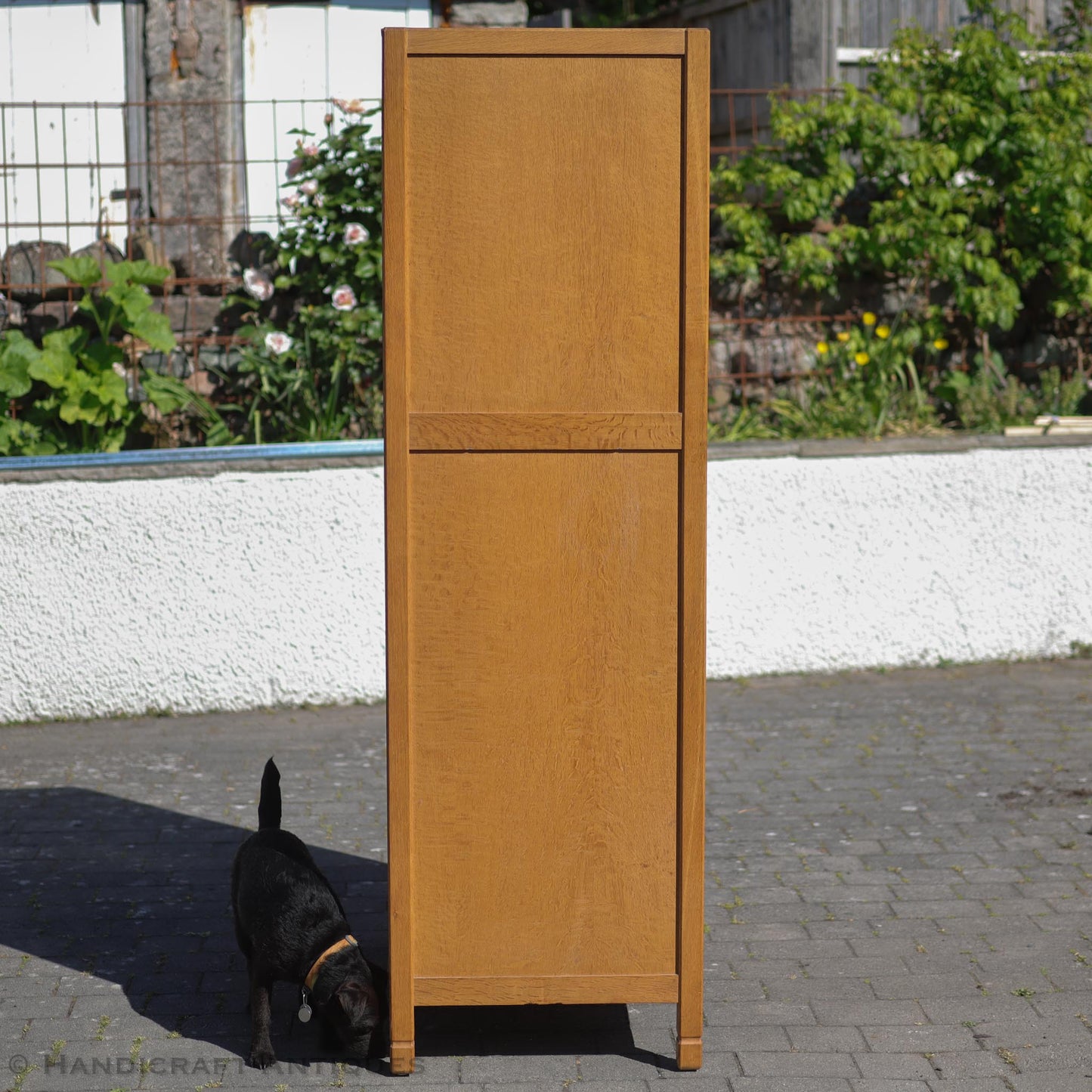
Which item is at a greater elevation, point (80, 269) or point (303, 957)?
point (80, 269)

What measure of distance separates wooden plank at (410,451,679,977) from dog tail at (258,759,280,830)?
0.62m

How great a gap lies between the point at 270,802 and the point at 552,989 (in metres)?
0.96

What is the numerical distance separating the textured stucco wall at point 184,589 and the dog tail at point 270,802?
305 cm

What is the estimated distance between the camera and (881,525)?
24.1ft

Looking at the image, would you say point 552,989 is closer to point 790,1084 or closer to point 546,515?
point 790,1084

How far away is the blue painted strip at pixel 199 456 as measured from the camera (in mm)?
6738

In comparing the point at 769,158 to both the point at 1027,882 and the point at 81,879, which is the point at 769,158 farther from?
the point at 81,879

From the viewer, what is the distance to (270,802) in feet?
12.6

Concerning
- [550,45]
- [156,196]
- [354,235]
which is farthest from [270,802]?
[156,196]

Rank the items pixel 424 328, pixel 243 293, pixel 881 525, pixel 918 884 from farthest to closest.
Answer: pixel 243 293, pixel 881 525, pixel 918 884, pixel 424 328

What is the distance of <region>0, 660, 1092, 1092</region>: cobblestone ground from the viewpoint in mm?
3475

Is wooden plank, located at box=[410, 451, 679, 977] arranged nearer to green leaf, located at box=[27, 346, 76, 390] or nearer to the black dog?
the black dog

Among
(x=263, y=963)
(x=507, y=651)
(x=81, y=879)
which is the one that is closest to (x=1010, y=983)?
(x=507, y=651)

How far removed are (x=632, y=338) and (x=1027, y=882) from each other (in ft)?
8.30
